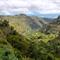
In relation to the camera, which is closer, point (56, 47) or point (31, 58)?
point (31, 58)

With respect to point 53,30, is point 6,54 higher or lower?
higher

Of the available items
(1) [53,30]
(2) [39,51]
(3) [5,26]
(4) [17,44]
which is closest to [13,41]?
(4) [17,44]

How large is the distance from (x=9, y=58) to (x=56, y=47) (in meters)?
42.0

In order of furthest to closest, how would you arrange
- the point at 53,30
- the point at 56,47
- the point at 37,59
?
the point at 53,30 → the point at 56,47 → the point at 37,59

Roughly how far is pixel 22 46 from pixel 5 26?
32640 millimetres

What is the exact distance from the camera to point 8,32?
322ft

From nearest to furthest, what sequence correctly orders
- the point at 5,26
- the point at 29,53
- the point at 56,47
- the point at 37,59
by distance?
1. the point at 37,59
2. the point at 29,53
3. the point at 56,47
4. the point at 5,26

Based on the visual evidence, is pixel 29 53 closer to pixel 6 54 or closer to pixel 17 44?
pixel 17 44

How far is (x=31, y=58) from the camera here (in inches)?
2611

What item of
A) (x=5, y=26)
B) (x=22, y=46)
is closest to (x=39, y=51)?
(x=22, y=46)

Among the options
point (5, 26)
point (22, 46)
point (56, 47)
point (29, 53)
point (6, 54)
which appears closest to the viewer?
point (6, 54)

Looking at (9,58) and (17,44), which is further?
(17,44)

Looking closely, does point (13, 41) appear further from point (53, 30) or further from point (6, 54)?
point (53, 30)

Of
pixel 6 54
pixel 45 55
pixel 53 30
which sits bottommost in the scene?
pixel 53 30
